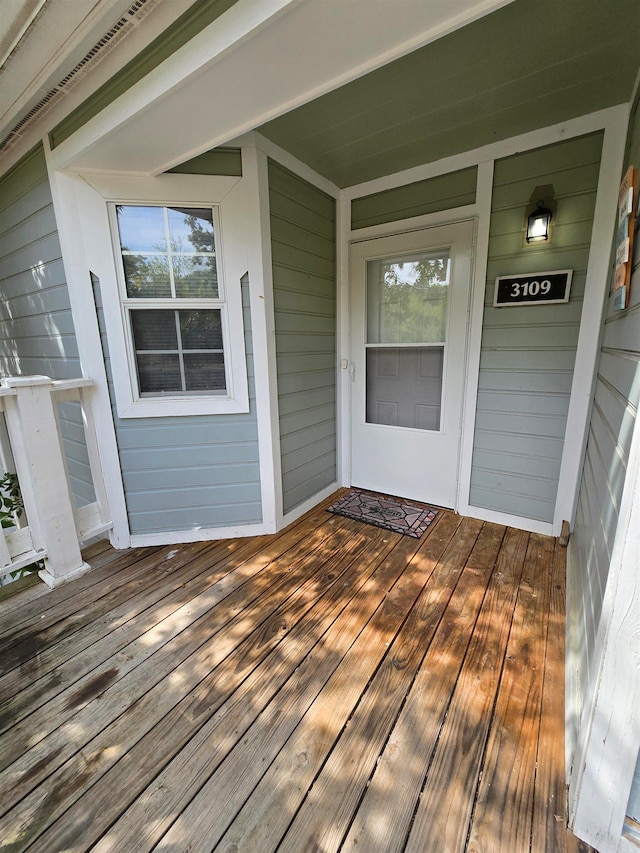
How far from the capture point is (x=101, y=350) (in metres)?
2.09

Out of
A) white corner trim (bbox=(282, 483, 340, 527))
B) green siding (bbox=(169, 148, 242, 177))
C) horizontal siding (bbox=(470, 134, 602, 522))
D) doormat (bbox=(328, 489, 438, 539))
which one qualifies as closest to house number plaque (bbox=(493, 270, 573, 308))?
horizontal siding (bbox=(470, 134, 602, 522))

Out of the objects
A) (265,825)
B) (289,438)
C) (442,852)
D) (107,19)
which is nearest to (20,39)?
(107,19)

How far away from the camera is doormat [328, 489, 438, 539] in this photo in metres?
2.54

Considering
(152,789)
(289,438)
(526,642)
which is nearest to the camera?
(152,789)

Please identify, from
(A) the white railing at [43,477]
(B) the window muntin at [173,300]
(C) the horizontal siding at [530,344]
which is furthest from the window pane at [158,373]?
(C) the horizontal siding at [530,344]

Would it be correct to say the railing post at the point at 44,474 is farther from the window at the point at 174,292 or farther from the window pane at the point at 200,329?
the window pane at the point at 200,329

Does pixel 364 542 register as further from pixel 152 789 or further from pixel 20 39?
pixel 20 39

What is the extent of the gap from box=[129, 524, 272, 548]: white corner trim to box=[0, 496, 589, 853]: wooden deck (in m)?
0.24

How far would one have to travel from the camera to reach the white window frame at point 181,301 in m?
1.99

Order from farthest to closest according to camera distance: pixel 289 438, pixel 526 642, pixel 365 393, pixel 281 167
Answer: pixel 365 393, pixel 289 438, pixel 281 167, pixel 526 642

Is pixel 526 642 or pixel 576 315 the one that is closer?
pixel 526 642

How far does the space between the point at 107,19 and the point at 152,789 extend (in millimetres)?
2624

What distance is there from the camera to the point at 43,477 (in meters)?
1.92

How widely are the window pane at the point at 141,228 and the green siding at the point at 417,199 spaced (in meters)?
1.46
